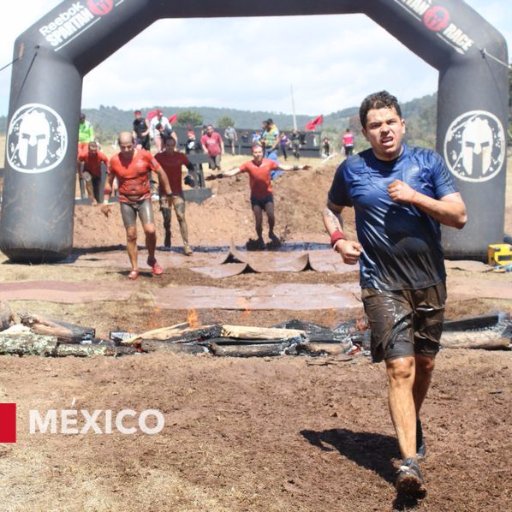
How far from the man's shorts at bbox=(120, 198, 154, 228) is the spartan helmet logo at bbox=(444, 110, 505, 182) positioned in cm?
449

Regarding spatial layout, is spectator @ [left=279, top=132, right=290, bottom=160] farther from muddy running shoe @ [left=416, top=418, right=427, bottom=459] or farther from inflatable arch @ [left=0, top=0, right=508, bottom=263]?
muddy running shoe @ [left=416, top=418, right=427, bottom=459]

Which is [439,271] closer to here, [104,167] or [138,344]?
[138,344]

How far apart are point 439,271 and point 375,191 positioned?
0.53 m

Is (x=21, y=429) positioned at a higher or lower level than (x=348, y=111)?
lower

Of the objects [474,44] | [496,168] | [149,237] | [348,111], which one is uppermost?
[348,111]

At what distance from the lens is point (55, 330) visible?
7.52 meters

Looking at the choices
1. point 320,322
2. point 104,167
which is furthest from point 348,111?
point 320,322

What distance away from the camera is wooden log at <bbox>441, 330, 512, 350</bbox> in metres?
7.16

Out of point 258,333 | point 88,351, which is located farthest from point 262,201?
point 88,351

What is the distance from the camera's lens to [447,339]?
287 inches

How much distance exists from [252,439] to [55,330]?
325cm

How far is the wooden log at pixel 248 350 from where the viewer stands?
700 centimetres

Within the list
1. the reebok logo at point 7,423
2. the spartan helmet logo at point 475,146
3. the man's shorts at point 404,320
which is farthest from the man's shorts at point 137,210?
the man's shorts at point 404,320

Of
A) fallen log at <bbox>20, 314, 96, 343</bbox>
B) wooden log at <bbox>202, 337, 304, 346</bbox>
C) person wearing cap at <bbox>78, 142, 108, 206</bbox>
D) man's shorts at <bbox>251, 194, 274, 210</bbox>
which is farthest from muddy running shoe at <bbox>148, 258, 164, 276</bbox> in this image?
person wearing cap at <bbox>78, 142, 108, 206</bbox>
